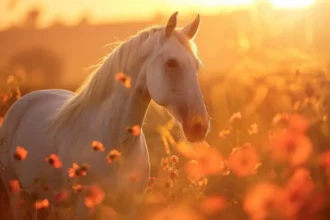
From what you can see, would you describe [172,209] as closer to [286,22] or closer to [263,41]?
[263,41]

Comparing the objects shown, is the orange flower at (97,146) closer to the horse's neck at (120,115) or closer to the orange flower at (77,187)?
the horse's neck at (120,115)

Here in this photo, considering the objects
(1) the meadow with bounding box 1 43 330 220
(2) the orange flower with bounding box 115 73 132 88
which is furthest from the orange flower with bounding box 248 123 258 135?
A: (2) the orange flower with bounding box 115 73 132 88

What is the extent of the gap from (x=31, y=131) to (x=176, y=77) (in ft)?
6.73

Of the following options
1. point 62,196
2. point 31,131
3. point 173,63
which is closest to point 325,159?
point 173,63

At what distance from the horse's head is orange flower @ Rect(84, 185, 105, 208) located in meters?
0.88

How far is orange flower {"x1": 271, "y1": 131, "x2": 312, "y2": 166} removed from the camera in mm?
4617

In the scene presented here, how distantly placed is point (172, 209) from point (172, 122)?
1001 mm

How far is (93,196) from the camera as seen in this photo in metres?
4.30

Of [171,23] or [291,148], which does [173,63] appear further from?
[291,148]

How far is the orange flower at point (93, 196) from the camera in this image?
168 inches

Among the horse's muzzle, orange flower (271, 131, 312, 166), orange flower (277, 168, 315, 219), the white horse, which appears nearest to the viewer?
the horse's muzzle

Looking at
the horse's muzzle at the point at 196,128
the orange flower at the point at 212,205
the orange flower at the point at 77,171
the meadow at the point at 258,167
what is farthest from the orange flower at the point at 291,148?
the orange flower at the point at 77,171

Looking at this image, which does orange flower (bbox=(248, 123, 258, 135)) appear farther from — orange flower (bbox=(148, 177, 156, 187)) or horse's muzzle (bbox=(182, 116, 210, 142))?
horse's muzzle (bbox=(182, 116, 210, 142))

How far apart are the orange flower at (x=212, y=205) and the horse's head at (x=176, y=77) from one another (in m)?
1.23
